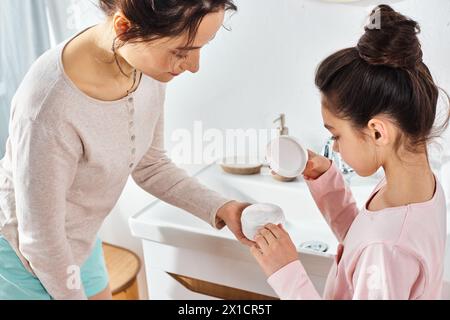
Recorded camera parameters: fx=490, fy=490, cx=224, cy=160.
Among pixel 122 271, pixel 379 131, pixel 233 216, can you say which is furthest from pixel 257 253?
pixel 122 271

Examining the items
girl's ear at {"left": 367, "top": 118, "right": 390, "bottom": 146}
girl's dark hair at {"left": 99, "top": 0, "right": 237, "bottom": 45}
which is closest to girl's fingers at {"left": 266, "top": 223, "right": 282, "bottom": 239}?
girl's ear at {"left": 367, "top": 118, "right": 390, "bottom": 146}

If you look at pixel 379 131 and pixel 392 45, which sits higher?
pixel 392 45

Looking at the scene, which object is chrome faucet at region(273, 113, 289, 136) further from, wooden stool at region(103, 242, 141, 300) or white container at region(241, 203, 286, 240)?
wooden stool at region(103, 242, 141, 300)

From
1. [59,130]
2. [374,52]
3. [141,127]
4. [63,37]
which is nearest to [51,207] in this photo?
[59,130]

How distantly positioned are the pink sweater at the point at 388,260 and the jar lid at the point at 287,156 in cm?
15

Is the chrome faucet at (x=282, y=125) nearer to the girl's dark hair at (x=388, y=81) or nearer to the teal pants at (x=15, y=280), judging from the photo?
the girl's dark hair at (x=388, y=81)

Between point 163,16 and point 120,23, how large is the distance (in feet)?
0.24

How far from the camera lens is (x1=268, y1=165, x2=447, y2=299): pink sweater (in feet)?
2.15

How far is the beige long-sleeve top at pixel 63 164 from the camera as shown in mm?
699

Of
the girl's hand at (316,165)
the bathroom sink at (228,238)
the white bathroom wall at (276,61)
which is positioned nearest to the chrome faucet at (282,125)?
the white bathroom wall at (276,61)

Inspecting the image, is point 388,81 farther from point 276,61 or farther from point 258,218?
point 276,61

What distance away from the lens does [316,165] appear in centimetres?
91

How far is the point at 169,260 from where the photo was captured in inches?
42.5
